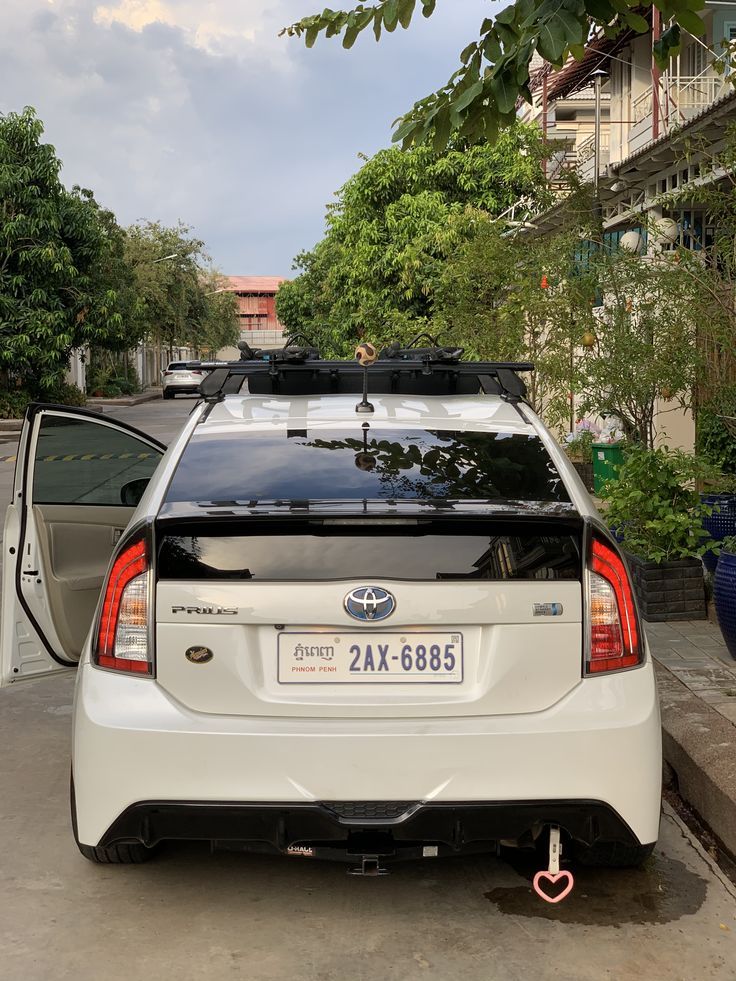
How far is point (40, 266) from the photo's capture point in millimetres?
31766

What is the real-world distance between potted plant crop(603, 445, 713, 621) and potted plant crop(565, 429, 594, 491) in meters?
7.50

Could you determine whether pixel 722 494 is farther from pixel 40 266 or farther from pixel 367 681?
pixel 40 266

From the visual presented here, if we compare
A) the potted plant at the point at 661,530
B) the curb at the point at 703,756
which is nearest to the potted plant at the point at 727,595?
the curb at the point at 703,756

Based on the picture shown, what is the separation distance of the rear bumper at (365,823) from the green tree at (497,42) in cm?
295

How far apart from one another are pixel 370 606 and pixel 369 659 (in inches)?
6.0

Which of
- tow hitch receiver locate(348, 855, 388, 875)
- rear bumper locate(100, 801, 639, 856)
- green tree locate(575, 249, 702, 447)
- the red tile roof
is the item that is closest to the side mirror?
rear bumper locate(100, 801, 639, 856)

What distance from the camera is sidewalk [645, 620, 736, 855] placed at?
15.0 feet

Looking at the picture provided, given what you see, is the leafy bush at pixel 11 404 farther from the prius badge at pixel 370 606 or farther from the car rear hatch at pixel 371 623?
the prius badge at pixel 370 606

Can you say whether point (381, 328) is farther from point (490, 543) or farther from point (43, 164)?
point (490, 543)

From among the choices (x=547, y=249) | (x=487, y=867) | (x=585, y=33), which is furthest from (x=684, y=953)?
(x=547, y=249)

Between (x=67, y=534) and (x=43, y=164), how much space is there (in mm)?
28135

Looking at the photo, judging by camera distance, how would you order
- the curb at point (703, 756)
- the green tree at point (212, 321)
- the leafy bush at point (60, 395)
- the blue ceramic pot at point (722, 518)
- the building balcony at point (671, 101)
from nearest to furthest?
1. the curb at point (703, 756)
2. the blue ceramic pot at point (722, 518)
3. the building balcony at point (671, 101)
4. the leafy bush at point (60, 395)
5. the green tree at point (212, 321)

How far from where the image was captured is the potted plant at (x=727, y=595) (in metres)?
6.38

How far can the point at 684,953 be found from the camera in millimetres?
3482
